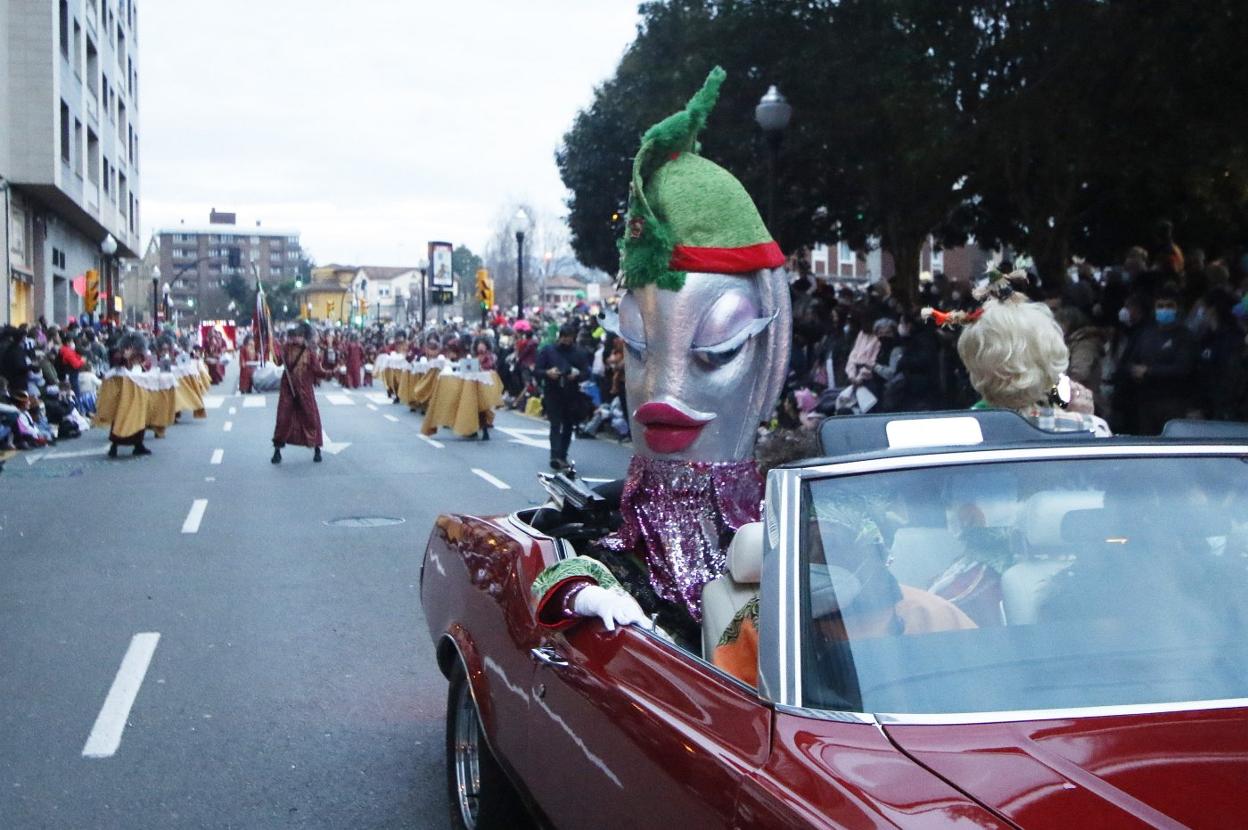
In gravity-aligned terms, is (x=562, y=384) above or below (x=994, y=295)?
below

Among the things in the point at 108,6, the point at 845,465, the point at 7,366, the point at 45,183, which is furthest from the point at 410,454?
the point at 108,6

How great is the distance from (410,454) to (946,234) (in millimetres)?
10722

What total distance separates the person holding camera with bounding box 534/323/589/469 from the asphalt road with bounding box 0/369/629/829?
1.20m

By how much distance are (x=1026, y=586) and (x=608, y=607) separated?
98cm

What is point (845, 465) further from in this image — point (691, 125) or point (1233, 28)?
point (1233, 28)

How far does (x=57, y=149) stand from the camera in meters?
33.7

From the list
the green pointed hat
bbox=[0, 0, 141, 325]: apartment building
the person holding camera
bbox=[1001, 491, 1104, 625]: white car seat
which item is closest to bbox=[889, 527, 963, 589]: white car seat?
bbox=[1001, 491, 1104, 625]: white car seat

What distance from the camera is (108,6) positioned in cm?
4741

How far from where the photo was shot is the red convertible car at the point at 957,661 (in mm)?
2133

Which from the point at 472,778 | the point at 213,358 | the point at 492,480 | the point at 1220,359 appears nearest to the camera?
the point at 472,778

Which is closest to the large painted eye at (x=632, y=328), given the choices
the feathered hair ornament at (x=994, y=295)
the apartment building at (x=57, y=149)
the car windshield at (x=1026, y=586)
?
the feathered hair ornament at (x=994, y=295)

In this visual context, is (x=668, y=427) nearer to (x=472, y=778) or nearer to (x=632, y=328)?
(x=632, y=328)

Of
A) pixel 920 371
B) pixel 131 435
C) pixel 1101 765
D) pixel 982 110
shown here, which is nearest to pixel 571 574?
pixel 1101 765

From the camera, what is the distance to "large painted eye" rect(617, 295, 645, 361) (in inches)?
194
